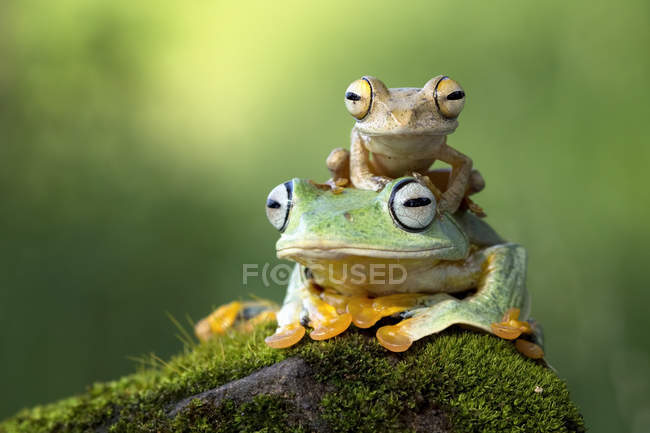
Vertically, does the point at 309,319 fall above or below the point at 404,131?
below

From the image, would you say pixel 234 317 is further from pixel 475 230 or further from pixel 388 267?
pixel 475 230

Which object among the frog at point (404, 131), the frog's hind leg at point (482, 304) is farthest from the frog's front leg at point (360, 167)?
the frog's hind leg at point (482, 304)

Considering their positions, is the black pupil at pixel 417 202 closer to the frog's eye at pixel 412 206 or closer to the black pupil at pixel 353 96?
the frog's eye at pixel 412 206

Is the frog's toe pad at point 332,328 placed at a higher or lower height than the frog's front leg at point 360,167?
lower

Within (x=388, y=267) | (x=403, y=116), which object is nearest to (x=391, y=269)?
(x=388, y=267)

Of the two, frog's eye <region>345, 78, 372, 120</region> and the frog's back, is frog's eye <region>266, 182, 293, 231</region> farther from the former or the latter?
the frog's back

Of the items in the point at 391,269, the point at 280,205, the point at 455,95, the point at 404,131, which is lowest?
the point at 391,269
